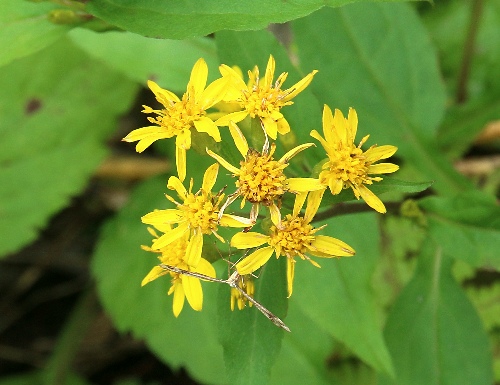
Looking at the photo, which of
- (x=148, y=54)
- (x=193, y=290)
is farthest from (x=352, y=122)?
(x=148, y=54)

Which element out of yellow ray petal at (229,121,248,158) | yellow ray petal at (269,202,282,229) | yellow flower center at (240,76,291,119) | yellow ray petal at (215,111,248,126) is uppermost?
yellow flower center at (240,76,291,119)

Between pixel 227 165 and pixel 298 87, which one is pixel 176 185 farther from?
pixel 298 87

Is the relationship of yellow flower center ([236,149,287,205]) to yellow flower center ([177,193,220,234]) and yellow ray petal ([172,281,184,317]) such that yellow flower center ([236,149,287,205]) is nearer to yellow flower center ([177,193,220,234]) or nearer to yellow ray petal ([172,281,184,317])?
yellow flower center ([177,193,220,234])

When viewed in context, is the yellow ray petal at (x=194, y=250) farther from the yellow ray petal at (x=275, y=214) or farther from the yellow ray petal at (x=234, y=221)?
the yellow ray petal at (x=275, y=214)

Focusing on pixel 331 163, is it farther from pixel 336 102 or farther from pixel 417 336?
pixel 417 336

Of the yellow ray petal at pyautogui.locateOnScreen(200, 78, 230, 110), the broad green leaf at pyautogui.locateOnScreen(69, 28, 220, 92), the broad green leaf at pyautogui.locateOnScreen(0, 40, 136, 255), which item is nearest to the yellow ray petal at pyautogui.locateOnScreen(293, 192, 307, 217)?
the yellow ray petal at pyautogui.locateOnScreen(200, 78, 230, 110)

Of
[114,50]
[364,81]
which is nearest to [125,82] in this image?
[114,50]
